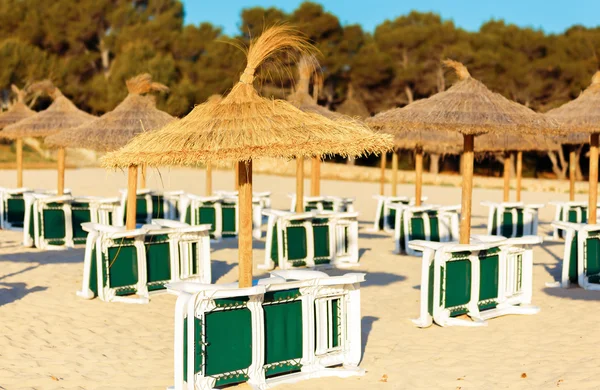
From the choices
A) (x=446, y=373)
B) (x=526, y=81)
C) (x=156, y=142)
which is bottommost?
(x=446, y=373)

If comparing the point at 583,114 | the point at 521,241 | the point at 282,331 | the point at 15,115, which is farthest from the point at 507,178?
the point at 282,331

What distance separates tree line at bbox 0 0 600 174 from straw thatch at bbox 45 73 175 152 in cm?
2234

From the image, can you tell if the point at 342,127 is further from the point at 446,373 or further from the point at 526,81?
the point at 526,81

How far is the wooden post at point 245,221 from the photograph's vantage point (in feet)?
19.4

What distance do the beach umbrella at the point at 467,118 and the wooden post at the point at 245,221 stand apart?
281 cm

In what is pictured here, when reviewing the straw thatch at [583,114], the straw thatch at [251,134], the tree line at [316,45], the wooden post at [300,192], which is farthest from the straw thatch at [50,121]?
the tree line at [316,45]

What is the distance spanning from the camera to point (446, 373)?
6.01 m

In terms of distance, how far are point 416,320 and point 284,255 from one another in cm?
338

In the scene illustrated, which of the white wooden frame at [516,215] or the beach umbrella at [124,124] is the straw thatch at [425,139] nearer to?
the white wooden frame at [516,215]

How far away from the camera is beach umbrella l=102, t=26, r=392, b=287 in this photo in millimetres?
5570

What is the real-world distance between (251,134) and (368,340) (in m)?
2.35

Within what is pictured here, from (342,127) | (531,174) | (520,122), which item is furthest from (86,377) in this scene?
(531,174)

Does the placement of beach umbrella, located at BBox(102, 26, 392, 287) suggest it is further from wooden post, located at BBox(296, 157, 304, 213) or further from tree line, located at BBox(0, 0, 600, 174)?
tree line, located at BBox(0, 0, 600, 174)

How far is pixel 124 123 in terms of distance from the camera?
9852 millimetres
